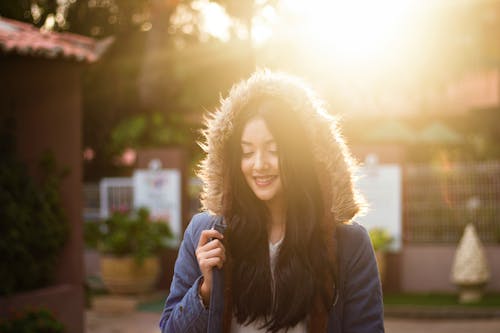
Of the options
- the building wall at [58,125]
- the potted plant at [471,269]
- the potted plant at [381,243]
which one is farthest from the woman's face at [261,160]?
the potted plant at [381,243]

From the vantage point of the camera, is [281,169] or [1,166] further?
[1,166]

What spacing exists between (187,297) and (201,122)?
12.1m

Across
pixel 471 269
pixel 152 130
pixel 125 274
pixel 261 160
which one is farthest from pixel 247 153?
pixel 152 130

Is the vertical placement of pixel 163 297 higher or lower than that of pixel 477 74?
lower

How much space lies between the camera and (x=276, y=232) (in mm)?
2986

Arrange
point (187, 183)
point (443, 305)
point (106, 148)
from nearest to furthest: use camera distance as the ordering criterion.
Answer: point (443, 305) → point (187, 183) → point (106, 148)

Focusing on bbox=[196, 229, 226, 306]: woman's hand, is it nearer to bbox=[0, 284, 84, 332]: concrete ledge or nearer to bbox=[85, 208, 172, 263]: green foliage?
bbox=[0, 284, 84, 332]: concrete ledge

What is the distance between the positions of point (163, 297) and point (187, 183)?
262 centimetres

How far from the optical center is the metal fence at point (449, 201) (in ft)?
48.1

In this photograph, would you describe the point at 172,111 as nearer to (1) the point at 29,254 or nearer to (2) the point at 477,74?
(2) the point at 477,74

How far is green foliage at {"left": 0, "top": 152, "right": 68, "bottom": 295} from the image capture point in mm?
8727

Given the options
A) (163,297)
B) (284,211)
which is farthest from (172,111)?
(284,211)

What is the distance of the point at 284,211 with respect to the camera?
3.00 m

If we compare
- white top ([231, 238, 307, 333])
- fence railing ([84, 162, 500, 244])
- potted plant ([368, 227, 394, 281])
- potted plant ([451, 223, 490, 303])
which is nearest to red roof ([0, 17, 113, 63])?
potted plant ([368, 227, 394, 281])
